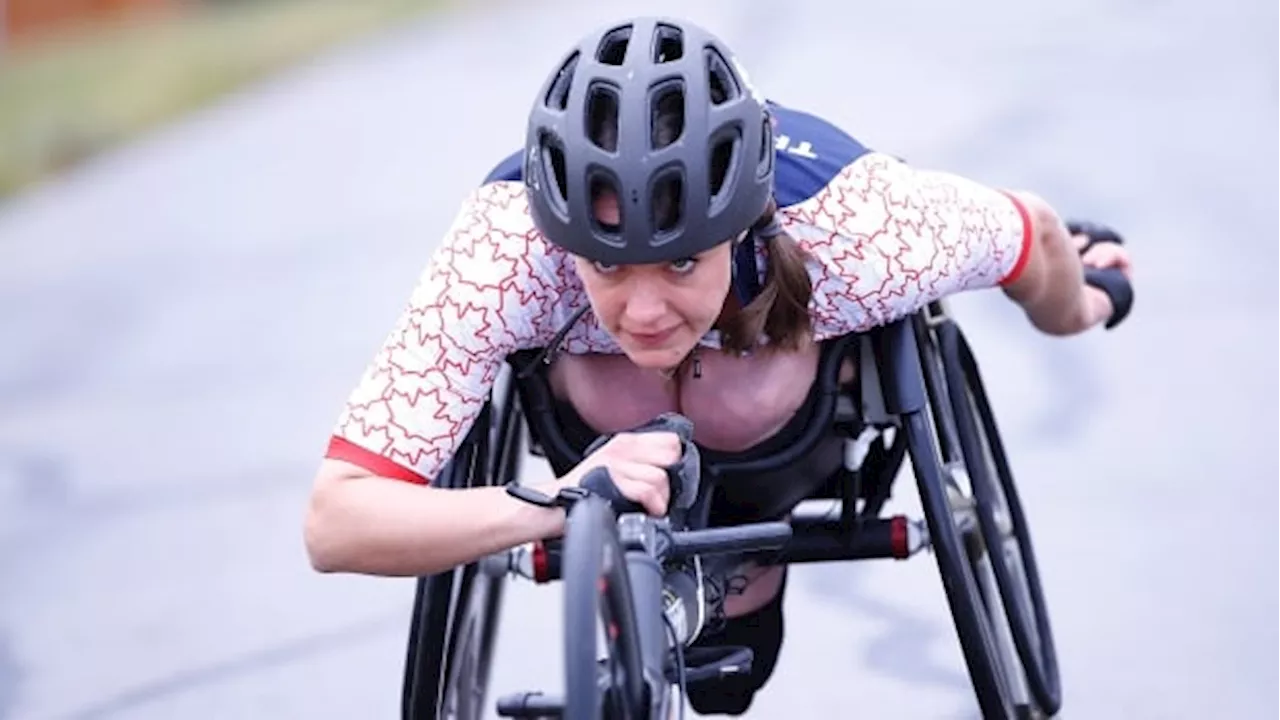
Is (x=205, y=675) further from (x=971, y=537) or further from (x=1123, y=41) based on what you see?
(x=1123, y=41)

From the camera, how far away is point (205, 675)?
5277 mm

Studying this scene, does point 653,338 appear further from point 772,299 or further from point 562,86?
point 562,86

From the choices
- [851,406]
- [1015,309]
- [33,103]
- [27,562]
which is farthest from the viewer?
[33,103]

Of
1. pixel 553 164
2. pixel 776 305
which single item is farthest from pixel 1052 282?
pixel 553 164

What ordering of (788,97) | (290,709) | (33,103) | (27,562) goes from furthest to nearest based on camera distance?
1. (33,103)
2. (788,97)
3. (27,562)
4. (290,709)

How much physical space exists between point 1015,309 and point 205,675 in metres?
2.91

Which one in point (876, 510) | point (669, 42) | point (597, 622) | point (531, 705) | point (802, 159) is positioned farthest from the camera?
point (876, 510)

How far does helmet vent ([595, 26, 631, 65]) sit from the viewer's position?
11.1 ft

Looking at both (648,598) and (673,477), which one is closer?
(648,598)

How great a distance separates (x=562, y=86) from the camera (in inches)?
133

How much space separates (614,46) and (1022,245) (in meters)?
0.76

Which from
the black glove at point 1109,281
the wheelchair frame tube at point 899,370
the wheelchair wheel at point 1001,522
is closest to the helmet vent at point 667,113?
the wheelchair frame tube at point 899,370

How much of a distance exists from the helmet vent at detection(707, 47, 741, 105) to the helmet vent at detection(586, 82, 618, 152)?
13 cm

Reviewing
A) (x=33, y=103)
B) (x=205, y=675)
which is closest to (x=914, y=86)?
(x=33, y=103)
